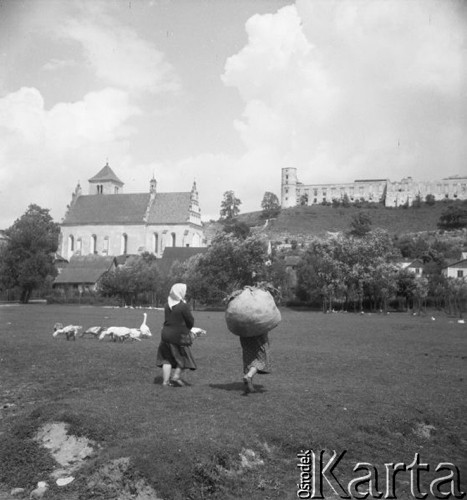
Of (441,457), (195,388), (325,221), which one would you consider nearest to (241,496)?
(441,457)

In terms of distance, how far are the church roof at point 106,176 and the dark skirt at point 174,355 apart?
490 feet

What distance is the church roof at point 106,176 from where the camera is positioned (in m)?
158

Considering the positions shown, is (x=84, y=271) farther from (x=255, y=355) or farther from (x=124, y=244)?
(x=255, y=355)

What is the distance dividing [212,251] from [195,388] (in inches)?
2309

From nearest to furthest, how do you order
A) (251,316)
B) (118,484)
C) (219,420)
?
(118,484) → (219,420) → (251,316)

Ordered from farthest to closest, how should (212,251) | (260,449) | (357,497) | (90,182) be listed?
(90,182) → (212,251) → (260,449) → (357,497)

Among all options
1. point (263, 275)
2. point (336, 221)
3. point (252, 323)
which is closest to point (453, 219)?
point (336, 221)

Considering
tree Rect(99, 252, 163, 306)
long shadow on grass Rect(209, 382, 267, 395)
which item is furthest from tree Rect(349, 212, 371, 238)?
long shadow on grass Rect(209, 382, 267, 395)

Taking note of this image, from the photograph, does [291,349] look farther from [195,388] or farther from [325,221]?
[325,221]

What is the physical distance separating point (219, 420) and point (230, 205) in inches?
6913

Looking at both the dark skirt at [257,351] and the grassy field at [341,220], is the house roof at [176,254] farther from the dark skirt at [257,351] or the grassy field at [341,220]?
the dark skirt at [257,351]

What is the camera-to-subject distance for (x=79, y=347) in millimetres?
20781

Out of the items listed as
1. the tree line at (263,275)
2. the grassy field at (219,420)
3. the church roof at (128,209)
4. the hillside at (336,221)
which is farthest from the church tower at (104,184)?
the grassy field at (219,420)

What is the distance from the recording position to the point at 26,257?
80.2 meters
